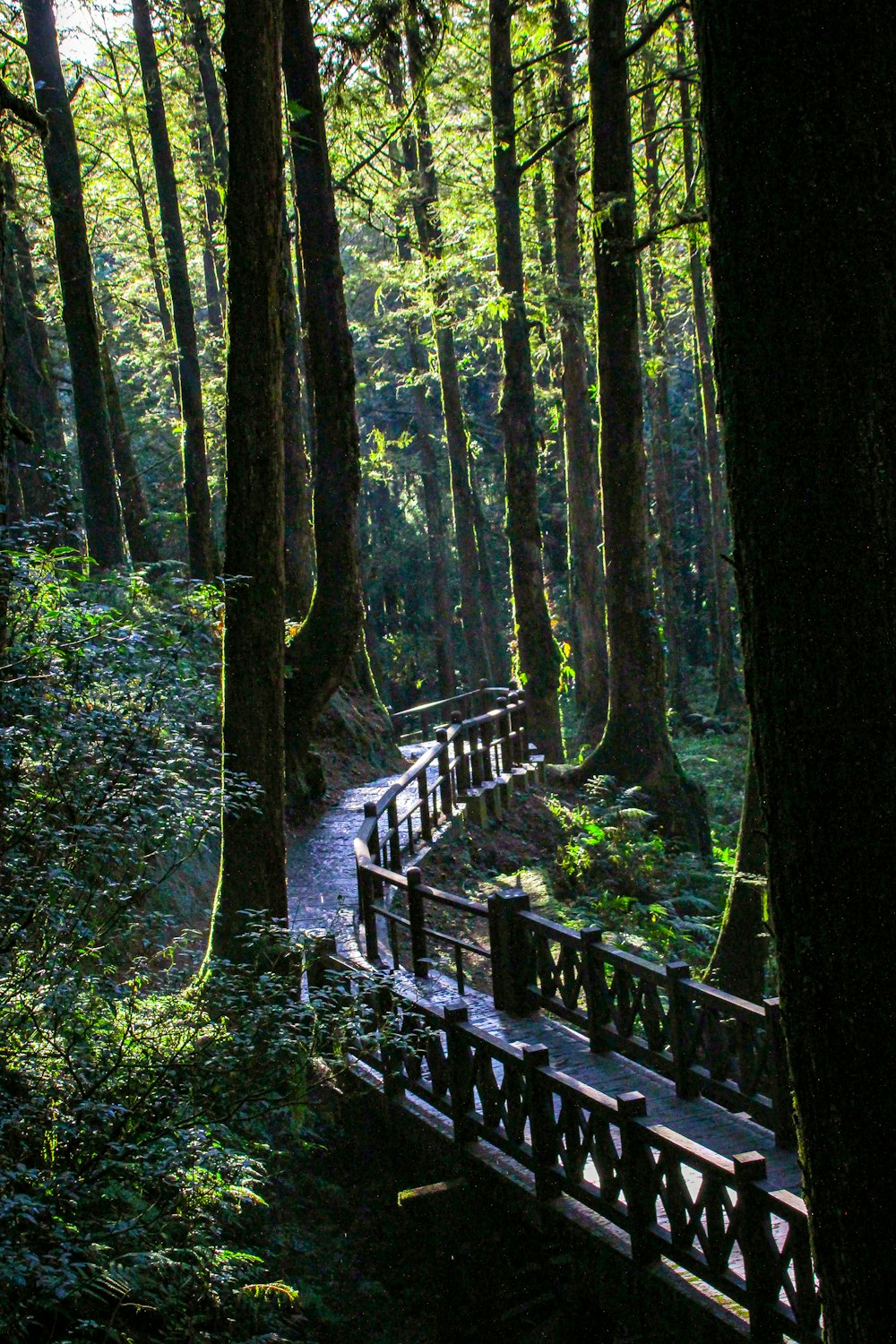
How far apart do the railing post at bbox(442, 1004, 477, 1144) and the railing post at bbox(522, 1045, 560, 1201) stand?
794 millimetres

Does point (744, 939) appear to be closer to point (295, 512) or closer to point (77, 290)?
point (295, 512)

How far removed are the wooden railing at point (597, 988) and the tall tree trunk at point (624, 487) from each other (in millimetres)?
3980

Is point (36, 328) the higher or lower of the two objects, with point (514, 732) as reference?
higher

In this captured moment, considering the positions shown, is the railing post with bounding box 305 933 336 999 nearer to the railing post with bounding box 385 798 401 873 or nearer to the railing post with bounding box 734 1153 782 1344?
the railing post with bounding box 385 798 401 873

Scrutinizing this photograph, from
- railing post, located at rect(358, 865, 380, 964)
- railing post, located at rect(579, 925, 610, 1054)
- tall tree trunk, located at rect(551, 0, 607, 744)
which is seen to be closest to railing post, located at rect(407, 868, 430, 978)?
railing post, located at rect(358, 865, 380, 964)

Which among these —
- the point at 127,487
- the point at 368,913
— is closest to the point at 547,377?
the point at 127,487

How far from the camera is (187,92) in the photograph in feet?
84.3

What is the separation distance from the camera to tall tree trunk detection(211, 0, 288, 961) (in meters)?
9.38

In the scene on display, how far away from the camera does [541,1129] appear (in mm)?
6926

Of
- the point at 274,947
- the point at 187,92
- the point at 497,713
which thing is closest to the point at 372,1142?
the point at 274,947

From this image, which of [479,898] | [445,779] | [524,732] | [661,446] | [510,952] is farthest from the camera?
[661,446]

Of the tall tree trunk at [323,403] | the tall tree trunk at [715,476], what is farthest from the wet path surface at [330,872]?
the tall tree trunk at [715,476]

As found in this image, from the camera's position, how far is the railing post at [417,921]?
10.5 m

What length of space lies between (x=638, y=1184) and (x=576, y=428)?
60.0 ft
